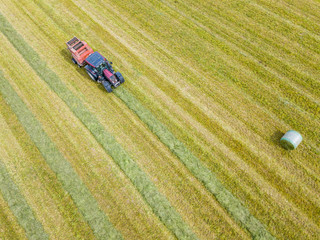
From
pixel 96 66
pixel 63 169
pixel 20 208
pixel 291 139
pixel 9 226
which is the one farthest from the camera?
pixel 96 66

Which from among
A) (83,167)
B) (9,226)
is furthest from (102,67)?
(9,226)

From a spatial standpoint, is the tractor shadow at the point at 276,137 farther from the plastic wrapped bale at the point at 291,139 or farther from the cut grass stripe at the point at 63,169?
the cut grass stripe at the point at 63,169

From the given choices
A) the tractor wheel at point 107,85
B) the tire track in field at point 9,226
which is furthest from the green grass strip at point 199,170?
the tire track in field at point 9,226

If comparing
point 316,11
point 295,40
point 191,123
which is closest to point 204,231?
point 191,123

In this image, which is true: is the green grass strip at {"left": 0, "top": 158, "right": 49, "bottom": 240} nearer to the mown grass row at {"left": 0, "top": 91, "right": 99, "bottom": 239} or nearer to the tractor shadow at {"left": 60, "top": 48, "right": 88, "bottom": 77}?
the mown grass row at {"left": 0, "top": 91, "right": 99, "bottom": 239}

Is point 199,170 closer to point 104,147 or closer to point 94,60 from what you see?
point 104,147

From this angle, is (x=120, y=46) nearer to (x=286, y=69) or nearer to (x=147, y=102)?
(x=147, y=102)
